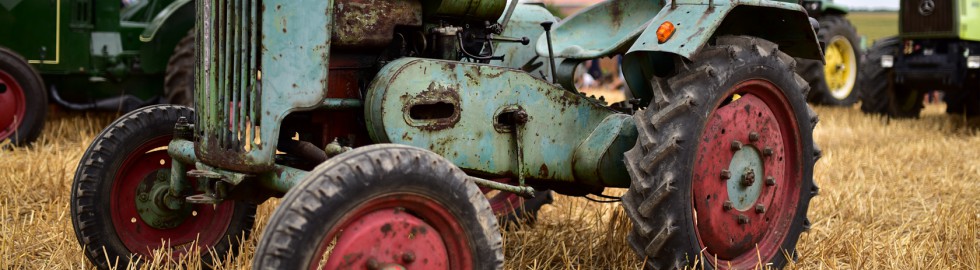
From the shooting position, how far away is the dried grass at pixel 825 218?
3.94 metres

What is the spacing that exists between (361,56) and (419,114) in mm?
287

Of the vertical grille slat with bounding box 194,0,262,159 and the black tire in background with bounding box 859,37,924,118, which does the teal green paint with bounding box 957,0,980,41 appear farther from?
the vertical grille slat with bounding box 194,0,262,159

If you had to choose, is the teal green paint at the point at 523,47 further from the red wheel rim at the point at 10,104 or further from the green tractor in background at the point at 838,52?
the green tractor in background at the point at 838,52

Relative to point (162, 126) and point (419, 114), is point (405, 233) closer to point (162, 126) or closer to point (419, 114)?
point (419, 114)

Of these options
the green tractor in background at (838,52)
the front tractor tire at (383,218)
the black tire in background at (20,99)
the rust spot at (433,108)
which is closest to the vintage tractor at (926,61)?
the green tractor in background at (838,52)

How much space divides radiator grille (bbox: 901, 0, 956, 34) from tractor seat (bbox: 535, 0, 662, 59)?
7.08 metres

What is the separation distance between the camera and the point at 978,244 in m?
4.31

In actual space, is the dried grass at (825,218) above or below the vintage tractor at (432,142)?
below

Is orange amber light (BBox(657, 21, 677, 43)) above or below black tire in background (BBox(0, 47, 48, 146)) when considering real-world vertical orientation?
above

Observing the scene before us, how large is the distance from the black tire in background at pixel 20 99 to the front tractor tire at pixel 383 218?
17.6ft

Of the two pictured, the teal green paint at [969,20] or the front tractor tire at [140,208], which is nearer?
the front tractor tire at [140,208]

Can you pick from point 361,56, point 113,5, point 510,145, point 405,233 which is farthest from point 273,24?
point 113,5

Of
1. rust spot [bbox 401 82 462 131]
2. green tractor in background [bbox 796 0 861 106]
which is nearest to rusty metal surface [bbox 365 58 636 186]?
rust spot [bbox 401 82 462 131]

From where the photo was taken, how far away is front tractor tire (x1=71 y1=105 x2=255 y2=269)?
3.48 meters
